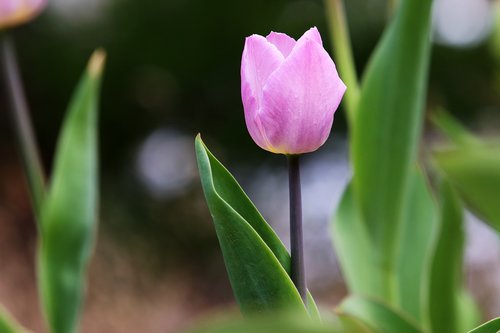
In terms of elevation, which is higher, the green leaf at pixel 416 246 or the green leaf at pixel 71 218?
the green leaf at pixel 71 218

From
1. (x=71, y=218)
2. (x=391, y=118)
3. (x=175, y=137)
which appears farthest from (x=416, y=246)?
(x=175, y=137)

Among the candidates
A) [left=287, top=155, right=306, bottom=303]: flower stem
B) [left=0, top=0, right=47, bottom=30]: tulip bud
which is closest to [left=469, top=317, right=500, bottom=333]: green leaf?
[left=287, top=155, right=306, bottom=303]: flower stem

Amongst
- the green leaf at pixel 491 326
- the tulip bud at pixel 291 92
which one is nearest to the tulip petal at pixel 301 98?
the tulip bud at pixel 291 92

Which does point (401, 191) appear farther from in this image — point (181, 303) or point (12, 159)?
point (12, 159)

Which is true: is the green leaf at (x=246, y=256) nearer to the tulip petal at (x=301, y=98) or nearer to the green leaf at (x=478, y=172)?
the tulip petal at (x=301, y=98)

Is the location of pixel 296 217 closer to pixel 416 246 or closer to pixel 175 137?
pixel 416 246

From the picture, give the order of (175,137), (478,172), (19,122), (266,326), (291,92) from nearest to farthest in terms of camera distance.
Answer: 1. (266,326)
2. (291,92)
3. (478,172)
4. (19,122)
5. (175,137)

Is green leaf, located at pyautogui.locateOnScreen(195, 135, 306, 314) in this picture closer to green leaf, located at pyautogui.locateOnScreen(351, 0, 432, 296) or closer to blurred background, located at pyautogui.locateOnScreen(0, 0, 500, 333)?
green leaf, located at pyautogui.locateOnScreen(351, 0, 432, 296)

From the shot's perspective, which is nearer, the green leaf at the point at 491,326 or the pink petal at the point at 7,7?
the green leaf at the point at 491,326
